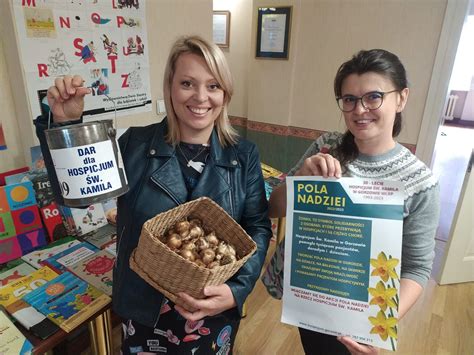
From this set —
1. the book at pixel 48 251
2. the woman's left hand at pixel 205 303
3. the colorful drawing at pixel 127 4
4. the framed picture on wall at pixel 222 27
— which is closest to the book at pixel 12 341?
the book at pixel 48 251

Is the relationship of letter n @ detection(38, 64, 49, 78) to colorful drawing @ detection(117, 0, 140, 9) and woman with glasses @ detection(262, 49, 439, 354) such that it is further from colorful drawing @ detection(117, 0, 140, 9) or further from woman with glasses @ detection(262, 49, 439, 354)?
woman with glasses @ detection(262, 49, 439, 354)

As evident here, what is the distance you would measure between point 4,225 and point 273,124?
2560mm

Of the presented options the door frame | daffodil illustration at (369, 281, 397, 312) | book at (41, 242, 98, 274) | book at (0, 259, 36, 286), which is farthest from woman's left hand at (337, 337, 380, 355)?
the door frame

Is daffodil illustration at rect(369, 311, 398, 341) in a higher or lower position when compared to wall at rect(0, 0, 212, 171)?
lower

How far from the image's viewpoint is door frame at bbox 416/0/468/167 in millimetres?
2314

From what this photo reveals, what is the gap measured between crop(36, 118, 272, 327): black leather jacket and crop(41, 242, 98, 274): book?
1.35 ft

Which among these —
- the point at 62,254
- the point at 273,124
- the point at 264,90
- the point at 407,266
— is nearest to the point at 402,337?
the point at 407,266

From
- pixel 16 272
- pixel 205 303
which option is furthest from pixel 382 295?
pixel 16 272

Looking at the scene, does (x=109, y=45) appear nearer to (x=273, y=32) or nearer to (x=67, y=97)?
(x=67, y=97)

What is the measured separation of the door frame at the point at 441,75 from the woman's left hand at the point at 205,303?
2.47m

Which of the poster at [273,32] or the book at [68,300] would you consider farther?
the poster at [273,32]

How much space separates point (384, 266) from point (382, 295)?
0.07m

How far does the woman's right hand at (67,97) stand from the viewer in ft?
2.60

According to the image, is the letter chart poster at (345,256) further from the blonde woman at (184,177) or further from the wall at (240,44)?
the wall at (240,44)
